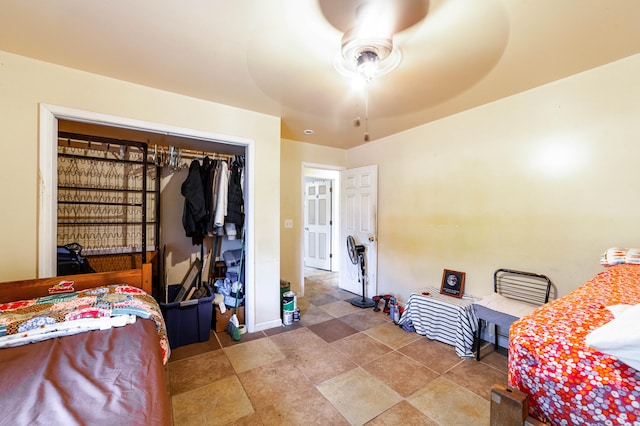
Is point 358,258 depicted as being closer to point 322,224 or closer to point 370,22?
point 322,224

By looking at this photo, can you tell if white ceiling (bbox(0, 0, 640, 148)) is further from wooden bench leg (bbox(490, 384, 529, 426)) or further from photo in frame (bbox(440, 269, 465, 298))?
photo in frame (bbox(440, 269, 465, 298))

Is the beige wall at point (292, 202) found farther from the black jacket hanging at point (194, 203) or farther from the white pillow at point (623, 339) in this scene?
the white pillow at point (623, 339)

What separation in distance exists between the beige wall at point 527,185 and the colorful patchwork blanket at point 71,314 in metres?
2.89

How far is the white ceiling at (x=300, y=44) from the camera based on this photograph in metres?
1.40

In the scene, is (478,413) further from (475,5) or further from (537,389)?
(475,5)

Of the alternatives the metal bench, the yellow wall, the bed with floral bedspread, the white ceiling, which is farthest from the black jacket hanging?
the metal bench

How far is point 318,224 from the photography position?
5719 millimetres

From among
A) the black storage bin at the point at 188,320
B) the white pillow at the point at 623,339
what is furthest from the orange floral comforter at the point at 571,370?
the black storage bin at the point at 188,320

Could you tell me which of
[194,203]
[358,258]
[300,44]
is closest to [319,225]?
[358,258]

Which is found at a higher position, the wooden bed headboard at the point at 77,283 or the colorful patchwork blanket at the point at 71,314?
the wooden bed headboard at the point at 77,283

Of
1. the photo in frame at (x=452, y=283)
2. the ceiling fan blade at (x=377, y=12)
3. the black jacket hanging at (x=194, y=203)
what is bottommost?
the photo in frame at (x=452, y=283)

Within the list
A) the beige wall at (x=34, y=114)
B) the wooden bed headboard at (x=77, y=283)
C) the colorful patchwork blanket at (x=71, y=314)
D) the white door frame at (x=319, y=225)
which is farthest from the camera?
the white door frame at (x=319, y=225)

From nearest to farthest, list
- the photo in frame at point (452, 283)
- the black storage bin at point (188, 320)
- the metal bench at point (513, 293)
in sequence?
the metal bench at point (513, 293) → the black storage bin at point (188, 320) → the photo in frame at point (452, 283)

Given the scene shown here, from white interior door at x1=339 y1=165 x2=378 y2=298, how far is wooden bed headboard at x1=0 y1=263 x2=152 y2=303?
288cm
